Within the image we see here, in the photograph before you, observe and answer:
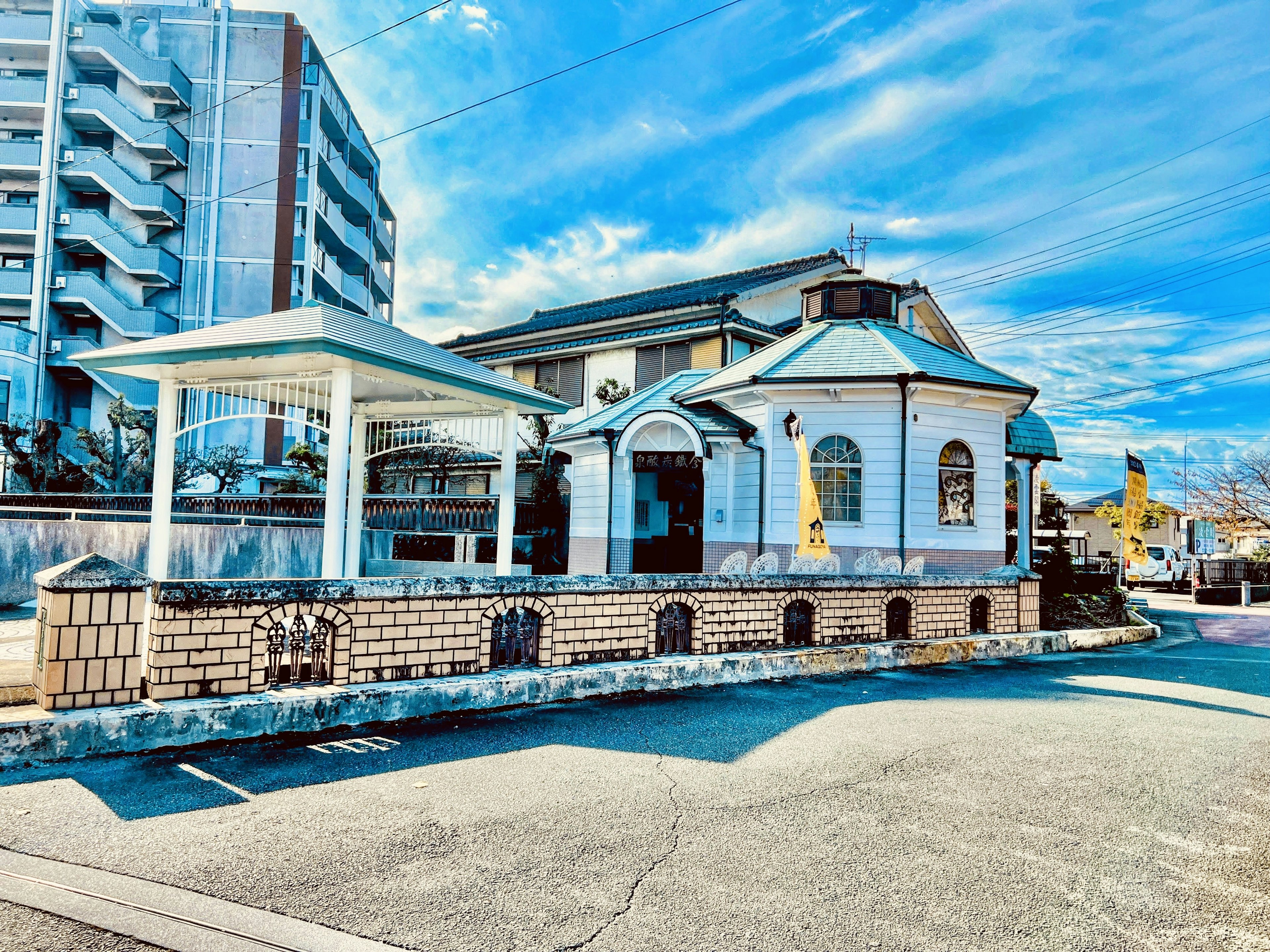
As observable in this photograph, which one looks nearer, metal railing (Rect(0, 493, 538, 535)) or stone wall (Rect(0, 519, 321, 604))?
stone wall (Rect(0, 519, 321, 604))

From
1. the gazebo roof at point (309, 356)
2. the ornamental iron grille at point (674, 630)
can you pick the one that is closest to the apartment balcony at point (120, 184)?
the gazebo roof at point (309, 356)

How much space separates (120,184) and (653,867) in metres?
33.6

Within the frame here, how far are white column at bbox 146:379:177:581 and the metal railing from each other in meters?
4.96

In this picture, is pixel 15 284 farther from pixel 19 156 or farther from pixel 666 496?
pixel 666 496

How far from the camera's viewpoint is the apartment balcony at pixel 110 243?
28.4 meters

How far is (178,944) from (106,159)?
33815 millimetres

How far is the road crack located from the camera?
3.18 m

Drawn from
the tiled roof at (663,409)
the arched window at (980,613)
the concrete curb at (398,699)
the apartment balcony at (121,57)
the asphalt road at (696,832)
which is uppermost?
the apartment balcony at (121,57)

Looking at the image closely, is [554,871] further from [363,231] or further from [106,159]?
[363,231]

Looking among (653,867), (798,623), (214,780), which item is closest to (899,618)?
(798,623)

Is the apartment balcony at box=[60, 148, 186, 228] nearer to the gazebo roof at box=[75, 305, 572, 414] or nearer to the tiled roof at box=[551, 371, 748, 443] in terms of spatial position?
the tiled roof at box=[551, 371, 748, 443]

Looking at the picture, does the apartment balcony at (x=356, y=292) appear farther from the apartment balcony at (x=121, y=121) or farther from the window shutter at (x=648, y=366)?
the window shutter at (x=648, y=366)

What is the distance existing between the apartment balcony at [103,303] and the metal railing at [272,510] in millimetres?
14802

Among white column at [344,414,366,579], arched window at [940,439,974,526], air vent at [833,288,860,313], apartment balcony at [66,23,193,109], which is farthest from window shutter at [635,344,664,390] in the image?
apartment balcony at [66,23,193,109]
